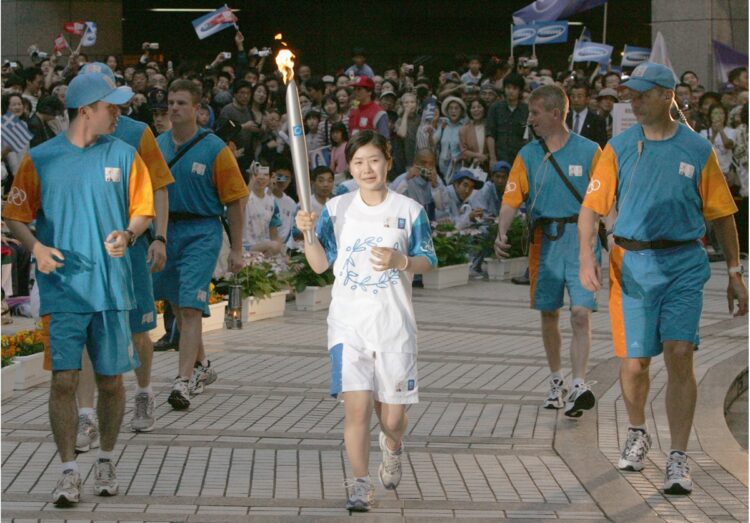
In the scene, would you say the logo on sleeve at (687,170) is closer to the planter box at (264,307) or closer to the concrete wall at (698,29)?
the planter box at (264,307)

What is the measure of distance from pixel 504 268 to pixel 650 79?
10263 mm

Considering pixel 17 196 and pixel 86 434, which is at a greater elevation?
pixel 17 196

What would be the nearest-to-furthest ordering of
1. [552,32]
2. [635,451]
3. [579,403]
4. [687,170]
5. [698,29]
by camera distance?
[687,170]
[635,451]
[579,403]
[552,32]
[698,29]

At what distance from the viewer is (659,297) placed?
7.35 meters

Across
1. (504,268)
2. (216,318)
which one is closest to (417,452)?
(216,318)

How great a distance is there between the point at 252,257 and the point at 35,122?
4619mm

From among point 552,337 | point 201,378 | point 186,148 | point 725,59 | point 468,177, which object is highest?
point 725,59

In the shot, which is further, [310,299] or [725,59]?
[725,59]

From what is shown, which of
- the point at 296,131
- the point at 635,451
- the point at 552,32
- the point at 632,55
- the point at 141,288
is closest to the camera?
the point at 296,131

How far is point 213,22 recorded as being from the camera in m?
25.2

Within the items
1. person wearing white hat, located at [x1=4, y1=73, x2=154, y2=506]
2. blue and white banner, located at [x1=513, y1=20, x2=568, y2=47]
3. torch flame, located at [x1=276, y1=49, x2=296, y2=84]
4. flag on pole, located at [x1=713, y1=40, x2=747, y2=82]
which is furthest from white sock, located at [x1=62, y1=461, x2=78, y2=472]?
flag on pole, located at [x1=713, y1=40, x2=747, y2=82]

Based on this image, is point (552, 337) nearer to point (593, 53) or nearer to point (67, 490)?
point (67, 490)

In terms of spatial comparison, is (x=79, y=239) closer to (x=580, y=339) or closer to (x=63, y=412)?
(x=63, y=412)

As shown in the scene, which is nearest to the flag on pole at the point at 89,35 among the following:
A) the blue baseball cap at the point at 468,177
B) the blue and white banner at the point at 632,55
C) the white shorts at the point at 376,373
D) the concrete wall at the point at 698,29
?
the blue and white banner at the point at 632,55
